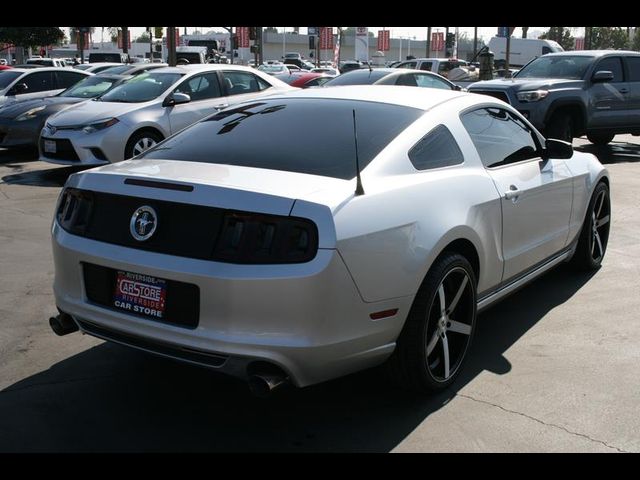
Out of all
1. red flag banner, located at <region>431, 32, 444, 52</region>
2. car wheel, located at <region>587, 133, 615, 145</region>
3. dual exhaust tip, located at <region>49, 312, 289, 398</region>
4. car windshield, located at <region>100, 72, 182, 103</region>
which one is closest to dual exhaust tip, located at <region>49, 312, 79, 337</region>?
dual exhaust tip, located at <region>49, 312, 289, 398</region>

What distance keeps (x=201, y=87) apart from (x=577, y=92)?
650cm

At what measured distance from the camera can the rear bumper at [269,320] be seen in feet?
10.4

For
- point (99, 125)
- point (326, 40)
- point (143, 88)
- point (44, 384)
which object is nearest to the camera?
point (44, 384)

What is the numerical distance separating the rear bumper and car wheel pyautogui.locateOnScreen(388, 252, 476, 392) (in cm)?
26

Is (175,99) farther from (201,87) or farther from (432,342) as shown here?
(432,342)

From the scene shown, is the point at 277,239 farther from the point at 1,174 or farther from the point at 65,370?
the point at 1,174

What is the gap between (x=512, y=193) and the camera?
458cm

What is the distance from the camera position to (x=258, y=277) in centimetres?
317

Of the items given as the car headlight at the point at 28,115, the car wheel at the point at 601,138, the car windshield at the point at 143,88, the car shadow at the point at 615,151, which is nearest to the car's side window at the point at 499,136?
Result: the car windshield at the point at 143,88

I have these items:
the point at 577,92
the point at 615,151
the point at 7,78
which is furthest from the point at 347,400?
the point at 7,78

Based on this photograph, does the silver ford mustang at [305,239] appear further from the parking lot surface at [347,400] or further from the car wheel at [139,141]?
the car wheel at [139,141]

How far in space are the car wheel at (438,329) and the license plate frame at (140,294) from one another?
3.75 feet

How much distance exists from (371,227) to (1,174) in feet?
30.8
